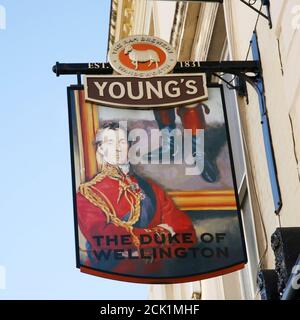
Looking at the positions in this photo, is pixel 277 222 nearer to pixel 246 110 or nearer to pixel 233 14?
pixel 246 110

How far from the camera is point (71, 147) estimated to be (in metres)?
9.22

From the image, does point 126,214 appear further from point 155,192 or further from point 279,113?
point 279,113

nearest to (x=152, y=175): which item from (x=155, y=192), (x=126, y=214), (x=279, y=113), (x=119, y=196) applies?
(x=155, y=192)

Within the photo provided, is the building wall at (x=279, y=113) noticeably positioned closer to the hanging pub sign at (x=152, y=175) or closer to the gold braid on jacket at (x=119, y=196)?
the hanging pub sign at (x=152, y=175)

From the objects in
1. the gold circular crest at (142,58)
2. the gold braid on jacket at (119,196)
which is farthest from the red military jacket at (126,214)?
the gold circular crest at (142,58)

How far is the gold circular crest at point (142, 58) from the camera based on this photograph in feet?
32.2

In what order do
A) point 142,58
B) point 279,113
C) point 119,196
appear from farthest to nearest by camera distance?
point 142,58 < point 279,113 < point 119,196

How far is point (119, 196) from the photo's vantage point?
29.0ft

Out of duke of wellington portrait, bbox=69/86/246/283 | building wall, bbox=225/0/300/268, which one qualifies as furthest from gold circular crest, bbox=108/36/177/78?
building wall, bbox=225/0/300/268

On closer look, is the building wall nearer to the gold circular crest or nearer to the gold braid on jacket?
the gold circular crest

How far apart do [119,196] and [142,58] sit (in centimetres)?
182

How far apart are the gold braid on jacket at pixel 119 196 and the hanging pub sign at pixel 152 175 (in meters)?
0.01

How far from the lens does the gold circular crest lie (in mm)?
9805
